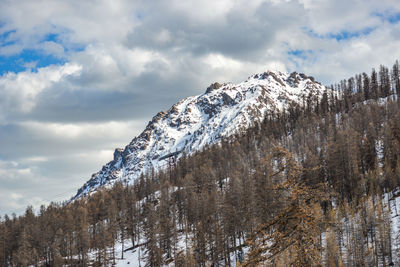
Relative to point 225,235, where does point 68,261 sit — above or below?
below

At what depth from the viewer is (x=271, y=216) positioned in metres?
68.5

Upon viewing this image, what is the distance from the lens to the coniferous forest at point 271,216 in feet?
42.8

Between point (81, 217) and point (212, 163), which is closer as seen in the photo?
point (81, 217)

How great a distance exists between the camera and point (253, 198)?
77.9 m

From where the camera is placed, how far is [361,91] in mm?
181125

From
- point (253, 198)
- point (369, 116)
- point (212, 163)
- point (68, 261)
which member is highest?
point (369, 116)

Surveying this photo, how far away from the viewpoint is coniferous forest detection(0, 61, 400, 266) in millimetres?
13031

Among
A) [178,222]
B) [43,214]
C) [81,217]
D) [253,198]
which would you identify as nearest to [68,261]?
[81,217]

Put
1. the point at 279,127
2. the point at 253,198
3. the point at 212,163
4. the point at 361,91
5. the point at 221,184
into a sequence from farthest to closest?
the point at 361,91 → the point at 279,127 → the point at 212,163 → the point at 221,184 → the point at 253,198

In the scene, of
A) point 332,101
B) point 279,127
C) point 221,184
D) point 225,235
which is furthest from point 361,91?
point 225,235

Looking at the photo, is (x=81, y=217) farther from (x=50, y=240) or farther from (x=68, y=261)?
(x=68, y=261)

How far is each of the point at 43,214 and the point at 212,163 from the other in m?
70.7

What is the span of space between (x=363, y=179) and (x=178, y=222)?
188ft

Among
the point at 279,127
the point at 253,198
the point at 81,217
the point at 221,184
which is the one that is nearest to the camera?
the point at 253,198
